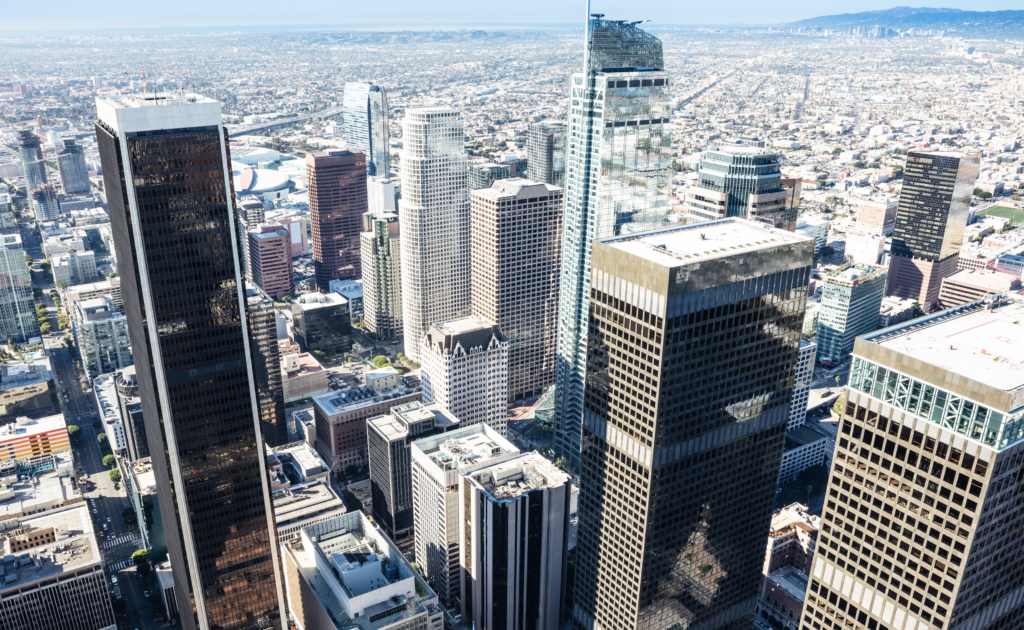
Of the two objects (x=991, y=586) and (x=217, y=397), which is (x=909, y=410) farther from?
(x=217, y=397)

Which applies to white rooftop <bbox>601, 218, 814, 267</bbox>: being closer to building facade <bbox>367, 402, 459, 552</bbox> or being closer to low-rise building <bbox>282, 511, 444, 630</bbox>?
low-rise building <bbox>282, 511, 444, 630</bbox>

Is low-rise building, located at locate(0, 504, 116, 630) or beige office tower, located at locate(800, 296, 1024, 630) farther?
low-rise building, located at locate(0, 504, 116, 630)

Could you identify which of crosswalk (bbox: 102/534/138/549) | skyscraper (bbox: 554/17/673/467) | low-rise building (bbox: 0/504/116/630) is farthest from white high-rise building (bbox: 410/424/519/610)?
crosswalk (bbox: 102/534/138/549)

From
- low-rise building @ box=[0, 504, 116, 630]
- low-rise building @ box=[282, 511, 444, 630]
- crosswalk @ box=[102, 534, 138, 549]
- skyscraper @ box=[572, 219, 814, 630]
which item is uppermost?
skyscraper @ box=[572, 219, 814, 630]

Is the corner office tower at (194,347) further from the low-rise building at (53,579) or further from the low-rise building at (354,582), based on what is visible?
the low-rise building at (53,579)

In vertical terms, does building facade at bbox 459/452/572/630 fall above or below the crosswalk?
above
